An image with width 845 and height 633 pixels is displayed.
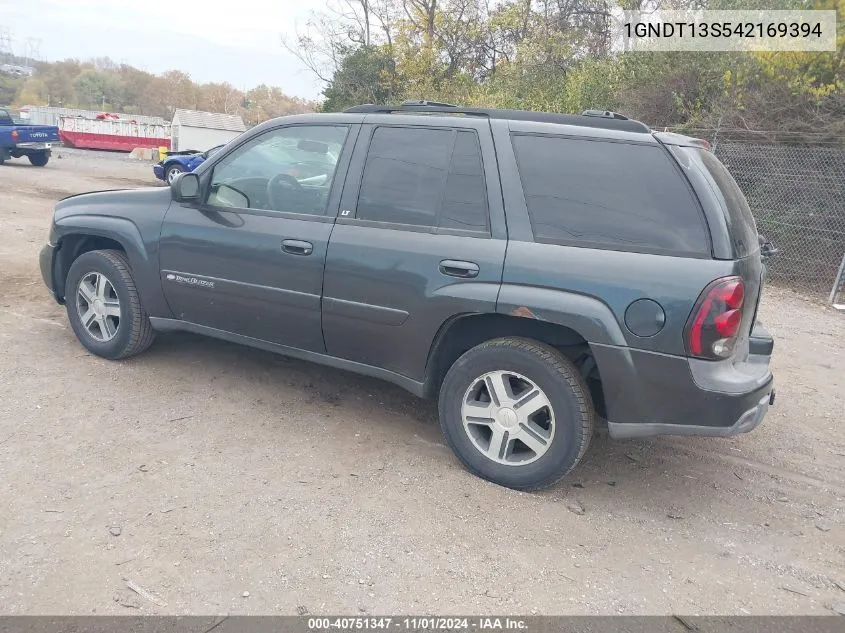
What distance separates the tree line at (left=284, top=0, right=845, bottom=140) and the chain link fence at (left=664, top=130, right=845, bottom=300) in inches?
13.4

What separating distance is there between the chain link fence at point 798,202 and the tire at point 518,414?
7665mm

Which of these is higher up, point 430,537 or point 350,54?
point 350,54

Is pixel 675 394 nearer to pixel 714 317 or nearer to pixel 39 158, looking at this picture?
pixel 714 317

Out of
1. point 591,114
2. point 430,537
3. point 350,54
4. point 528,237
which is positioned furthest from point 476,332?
point 350,54

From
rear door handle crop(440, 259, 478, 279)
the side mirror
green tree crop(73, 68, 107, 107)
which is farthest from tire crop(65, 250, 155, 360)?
green tree crop(73, 68, 107, 107)

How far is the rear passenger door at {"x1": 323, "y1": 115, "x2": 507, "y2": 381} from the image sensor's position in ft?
11.5

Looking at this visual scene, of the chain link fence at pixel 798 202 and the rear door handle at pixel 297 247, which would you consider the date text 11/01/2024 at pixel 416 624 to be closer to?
the rear door handle at pixel 297 247

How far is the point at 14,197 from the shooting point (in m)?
13.2

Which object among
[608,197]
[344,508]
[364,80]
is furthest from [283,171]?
[364,80]

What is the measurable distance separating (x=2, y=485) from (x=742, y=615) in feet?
10.9

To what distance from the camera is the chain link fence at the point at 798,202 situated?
9383 millimetres

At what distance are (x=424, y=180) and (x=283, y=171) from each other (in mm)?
1008

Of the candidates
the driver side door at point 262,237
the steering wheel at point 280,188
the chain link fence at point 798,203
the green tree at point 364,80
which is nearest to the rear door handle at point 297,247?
the driver side door at point 262,237

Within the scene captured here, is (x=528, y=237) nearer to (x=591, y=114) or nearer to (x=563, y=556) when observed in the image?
(x=591, y=114)
